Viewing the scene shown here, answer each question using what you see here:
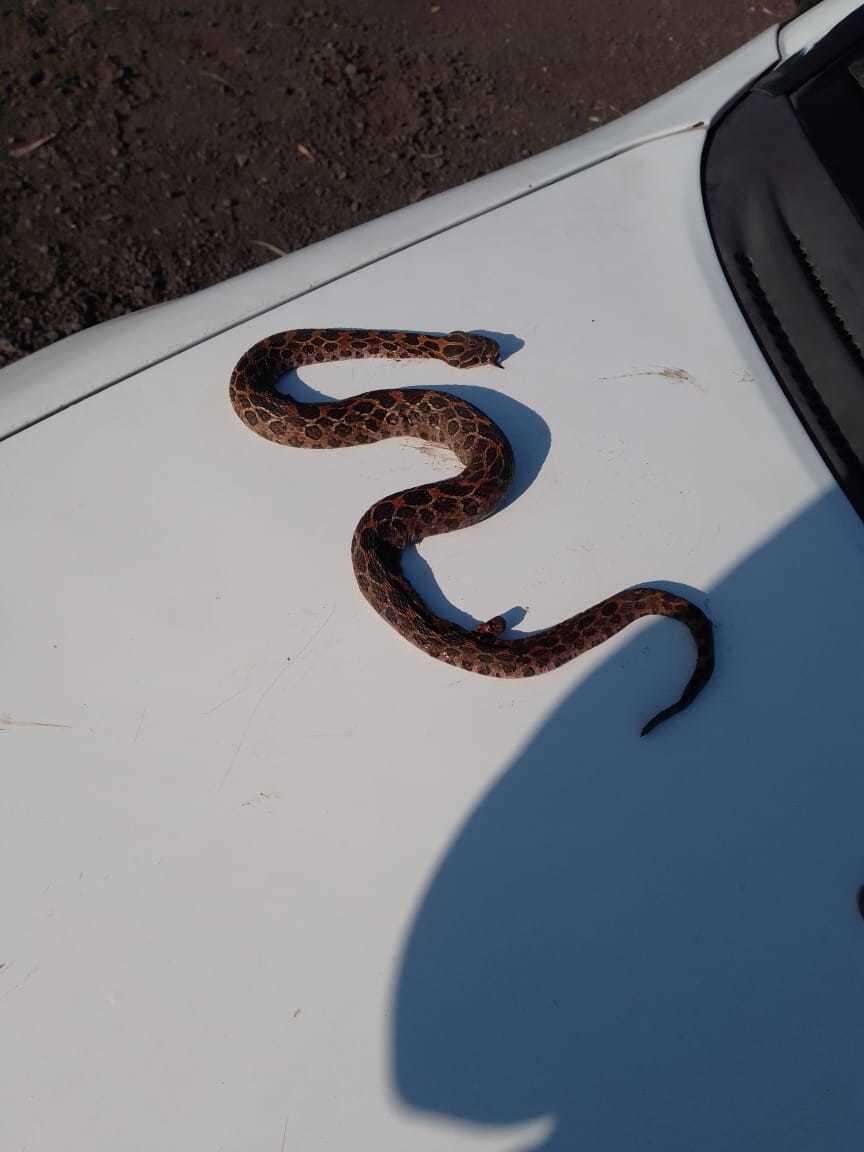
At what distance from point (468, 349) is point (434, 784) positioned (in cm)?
139

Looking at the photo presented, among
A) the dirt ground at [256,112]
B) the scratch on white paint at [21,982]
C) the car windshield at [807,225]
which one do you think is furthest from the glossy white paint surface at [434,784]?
the dirt ground at [256,112]

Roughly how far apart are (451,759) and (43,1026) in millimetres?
979

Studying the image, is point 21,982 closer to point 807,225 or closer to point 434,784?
point 434,784

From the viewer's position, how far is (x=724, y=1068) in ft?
6.67

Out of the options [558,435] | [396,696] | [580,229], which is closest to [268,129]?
[580,229]

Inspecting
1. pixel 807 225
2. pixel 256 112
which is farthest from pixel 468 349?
pixel 256 112

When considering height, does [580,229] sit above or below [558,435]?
above

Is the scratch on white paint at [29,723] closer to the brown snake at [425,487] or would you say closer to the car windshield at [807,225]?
the brown snake at [425,487]

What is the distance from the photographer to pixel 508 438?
3.02 m

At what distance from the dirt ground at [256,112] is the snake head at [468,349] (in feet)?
A: 11.0

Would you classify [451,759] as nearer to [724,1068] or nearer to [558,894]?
[558,894]

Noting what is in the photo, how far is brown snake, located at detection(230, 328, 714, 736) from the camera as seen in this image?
2.56m

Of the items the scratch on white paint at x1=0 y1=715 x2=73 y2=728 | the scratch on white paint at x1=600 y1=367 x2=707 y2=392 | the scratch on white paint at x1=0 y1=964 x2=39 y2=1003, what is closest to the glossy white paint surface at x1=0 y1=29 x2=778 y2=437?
the scratch on white paint at x1=600 y1=367 x2=707 y2=392

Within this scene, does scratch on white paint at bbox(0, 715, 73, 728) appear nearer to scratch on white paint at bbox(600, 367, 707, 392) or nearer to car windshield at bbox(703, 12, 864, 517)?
scratch on white paint at bbox(600, 367, 707, 392)
